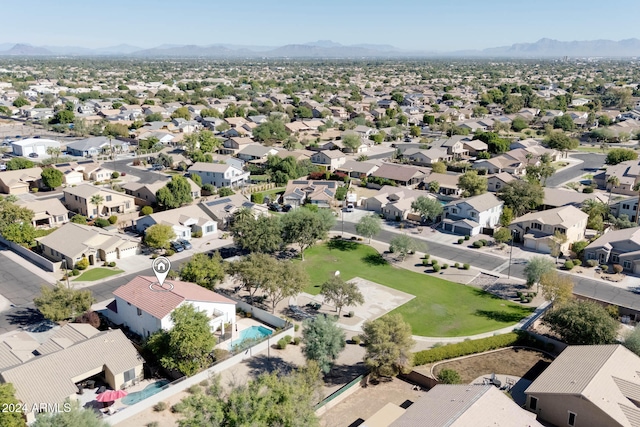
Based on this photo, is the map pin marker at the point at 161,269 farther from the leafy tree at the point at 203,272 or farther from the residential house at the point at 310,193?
the residential house at the point at 310,193

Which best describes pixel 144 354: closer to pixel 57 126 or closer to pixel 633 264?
pixel 633 264

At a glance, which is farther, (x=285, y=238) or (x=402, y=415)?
(x=285, y=238)

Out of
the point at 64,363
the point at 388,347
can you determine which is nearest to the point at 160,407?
the point at 64,363

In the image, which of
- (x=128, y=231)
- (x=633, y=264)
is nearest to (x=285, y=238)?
(x=128, y=231)

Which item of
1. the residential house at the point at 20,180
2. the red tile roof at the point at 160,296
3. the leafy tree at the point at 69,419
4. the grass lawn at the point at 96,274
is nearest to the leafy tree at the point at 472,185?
the red tile roof at the point at 160,296

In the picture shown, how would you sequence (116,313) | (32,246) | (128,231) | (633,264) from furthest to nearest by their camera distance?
(128,231), (32,246), (633,264), (116,313)
